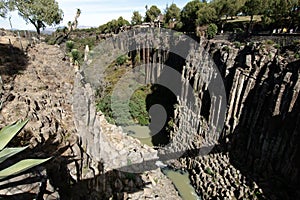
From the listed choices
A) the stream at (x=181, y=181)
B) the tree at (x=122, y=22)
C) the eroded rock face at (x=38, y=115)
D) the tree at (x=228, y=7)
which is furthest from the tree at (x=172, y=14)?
the eroded rock face at (x=38, y=115)

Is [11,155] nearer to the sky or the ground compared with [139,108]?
nearer to the sky

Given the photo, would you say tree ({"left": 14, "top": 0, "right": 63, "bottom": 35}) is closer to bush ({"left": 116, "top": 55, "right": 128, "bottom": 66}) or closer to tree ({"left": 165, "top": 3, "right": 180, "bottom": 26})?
bush ({"left": 116, "top": 55, "right": 128, "bottom": 66})

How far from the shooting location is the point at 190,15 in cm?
3059

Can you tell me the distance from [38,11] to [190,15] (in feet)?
66.0

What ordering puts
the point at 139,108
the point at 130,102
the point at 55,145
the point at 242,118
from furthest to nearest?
the point at 139,108, the point at 130,102, the point at 242,118, the point at 55,145

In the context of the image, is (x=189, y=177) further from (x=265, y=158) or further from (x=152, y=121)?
(x=152, y=121)

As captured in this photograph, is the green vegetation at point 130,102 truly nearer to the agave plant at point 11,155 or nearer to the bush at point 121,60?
the bush at point 121,60

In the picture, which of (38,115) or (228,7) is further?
(228,7)

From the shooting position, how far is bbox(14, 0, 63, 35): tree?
603 inches

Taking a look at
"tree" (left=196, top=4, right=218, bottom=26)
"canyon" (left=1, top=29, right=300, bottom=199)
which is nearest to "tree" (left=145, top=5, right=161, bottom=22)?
"tree" (left=196, top=4, right=218, bottom=26)

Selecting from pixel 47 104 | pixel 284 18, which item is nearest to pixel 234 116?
pixel 47 104

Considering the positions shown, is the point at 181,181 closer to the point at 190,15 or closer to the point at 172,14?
the point at 190,15

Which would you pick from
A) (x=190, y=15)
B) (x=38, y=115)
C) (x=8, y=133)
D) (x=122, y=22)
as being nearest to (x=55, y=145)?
(x=38, y=115)

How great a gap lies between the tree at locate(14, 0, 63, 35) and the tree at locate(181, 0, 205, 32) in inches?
678
